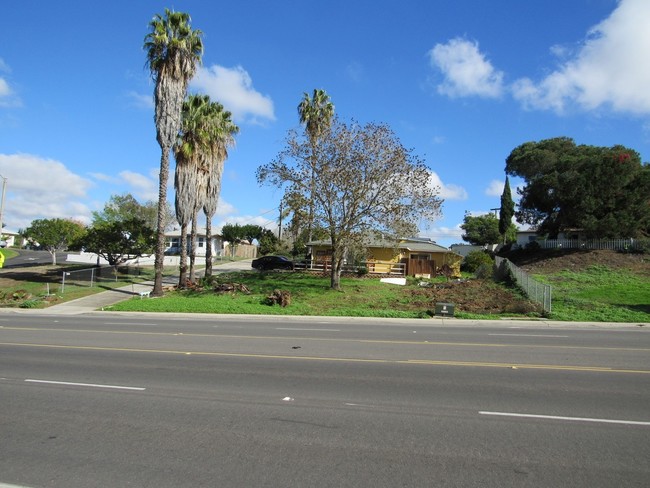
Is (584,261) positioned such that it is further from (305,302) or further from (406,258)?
(305,302)

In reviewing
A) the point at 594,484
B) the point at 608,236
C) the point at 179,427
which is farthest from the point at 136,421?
the point at 608,236

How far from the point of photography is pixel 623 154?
42562mm

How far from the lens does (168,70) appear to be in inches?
1097

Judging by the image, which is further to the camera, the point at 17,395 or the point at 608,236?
the point at 608,236

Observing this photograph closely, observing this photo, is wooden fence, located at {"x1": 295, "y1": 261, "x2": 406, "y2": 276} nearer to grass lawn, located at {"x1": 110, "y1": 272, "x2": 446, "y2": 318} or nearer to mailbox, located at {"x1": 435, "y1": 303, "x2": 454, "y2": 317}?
grass lawn, located at {"x1": 110, "y1": 272, "x2": 446, "y2": 318}

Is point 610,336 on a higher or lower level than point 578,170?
lower

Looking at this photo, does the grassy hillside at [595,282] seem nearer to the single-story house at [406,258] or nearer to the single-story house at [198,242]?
the single-story house at [406,258]

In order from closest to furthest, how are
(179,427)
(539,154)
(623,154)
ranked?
1. (179,427)
2. (623,154)
3. (539,154)

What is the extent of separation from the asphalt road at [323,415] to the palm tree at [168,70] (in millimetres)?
17530

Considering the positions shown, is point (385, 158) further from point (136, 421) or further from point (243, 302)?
point (136, 421)

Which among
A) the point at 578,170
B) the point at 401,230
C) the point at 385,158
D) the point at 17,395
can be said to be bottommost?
the point at 17,395

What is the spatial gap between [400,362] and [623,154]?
41426 mm

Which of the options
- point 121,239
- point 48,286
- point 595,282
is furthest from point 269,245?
point 595,282

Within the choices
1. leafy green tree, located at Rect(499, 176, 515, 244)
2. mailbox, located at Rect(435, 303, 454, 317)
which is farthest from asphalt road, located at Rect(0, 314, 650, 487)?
leafy green tree, located at Rect(499, 176, 515, 244)
